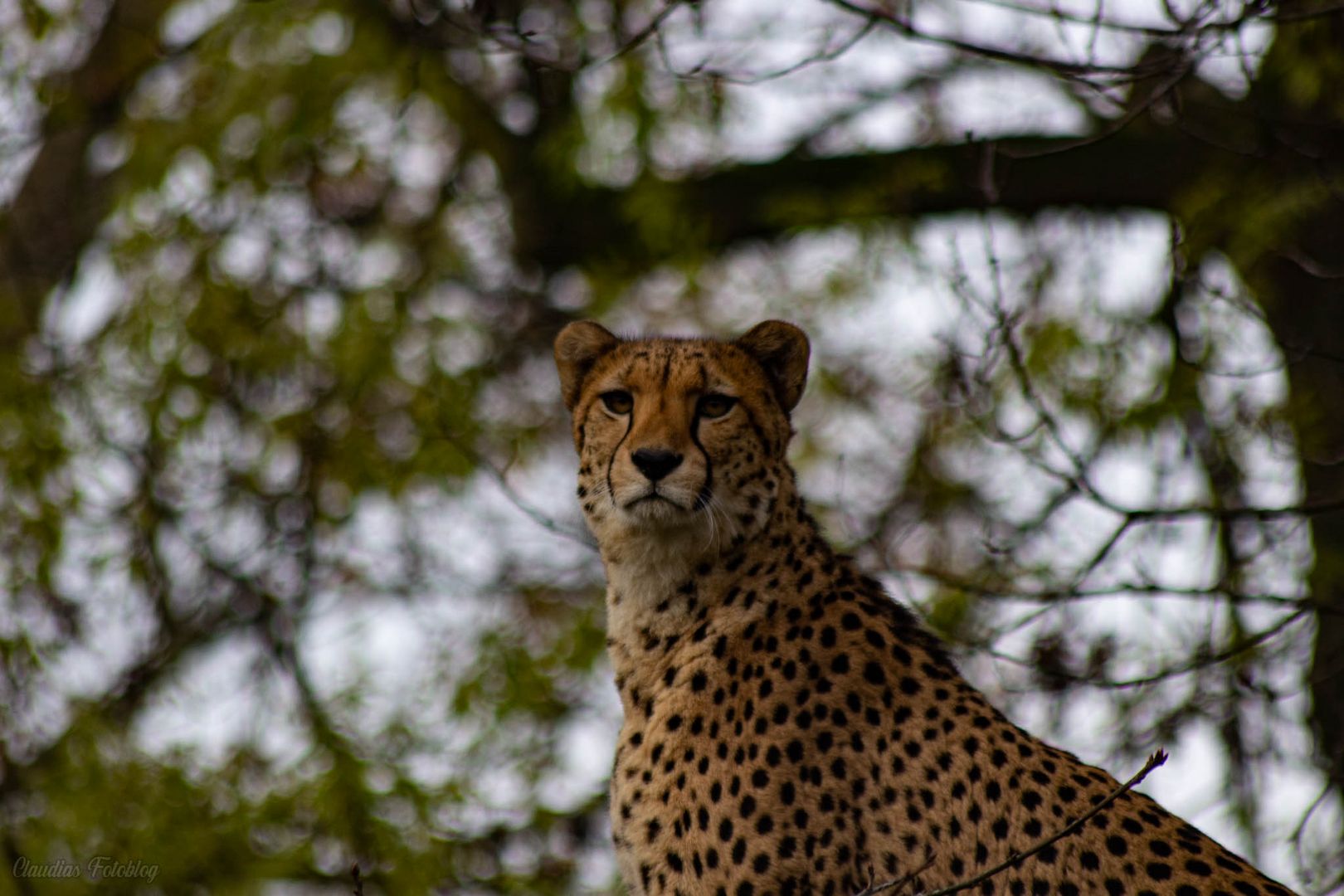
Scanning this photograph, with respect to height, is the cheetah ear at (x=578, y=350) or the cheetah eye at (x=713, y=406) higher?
the cheetah ear at (x=578, y=350)

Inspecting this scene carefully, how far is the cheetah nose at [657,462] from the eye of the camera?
574 cm

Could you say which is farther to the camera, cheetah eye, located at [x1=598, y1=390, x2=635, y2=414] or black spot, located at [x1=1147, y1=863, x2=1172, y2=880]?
cheetah eye, located at [x1=598, y1=390, x2=635, y2=414]

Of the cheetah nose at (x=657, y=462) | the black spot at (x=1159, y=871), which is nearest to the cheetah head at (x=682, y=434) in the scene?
the cheetah nose at (x=657, y=462)

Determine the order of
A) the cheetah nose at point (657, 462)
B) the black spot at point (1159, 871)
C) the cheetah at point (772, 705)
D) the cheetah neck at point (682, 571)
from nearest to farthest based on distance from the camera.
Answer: the black spot at point (1159, 871) < the cheetah at point (772, 705) < the cheetah nose at point (657, 462) < the cheetah neck at point (682, 571)

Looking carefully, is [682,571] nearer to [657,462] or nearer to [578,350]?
[657,462]

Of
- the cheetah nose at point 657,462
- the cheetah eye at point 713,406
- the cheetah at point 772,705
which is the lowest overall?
the cheetah at point 772,705

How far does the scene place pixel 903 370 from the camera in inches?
477

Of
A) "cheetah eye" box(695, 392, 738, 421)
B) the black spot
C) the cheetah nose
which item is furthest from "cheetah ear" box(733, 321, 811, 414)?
the black spot

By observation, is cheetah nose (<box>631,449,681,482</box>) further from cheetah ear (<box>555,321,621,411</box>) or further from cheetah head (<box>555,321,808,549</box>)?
cheetah ear (<box>555,321,621,411</box>)

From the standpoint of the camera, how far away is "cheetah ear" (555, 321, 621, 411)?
649cm

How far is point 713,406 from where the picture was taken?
607 cm

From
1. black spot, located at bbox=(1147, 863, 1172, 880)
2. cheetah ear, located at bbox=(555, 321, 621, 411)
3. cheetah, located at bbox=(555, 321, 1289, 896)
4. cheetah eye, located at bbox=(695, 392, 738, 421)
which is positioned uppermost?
cheetah ear, located at bbox=(555, 321, 621, 411)

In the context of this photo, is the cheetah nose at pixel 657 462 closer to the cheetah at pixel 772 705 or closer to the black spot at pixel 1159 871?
the cheetah at pixel 772 705

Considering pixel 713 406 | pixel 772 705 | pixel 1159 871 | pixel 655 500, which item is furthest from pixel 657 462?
pixel 1159 871
